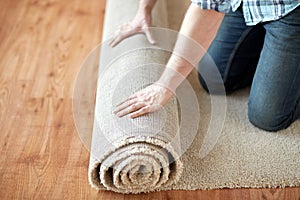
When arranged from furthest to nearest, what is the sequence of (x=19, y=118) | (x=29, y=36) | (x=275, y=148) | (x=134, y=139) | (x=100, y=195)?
(x=29, y=36)
(x=19, y=118)
(x=275, y=148)
(x=100, y=195)
(x=134, y=139)

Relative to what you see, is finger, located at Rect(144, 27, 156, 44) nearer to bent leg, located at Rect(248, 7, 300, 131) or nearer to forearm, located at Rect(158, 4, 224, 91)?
forearm, located at Rect(158, 4, 224, 91)

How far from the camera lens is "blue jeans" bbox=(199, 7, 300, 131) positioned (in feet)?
4.48

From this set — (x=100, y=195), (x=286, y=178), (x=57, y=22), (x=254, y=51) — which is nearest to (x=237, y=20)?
(x=254, y=51)

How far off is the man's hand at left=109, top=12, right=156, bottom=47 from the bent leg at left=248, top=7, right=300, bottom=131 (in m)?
0.42

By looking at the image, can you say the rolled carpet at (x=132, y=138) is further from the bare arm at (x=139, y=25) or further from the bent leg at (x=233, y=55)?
the bent leg at (x=233, y=55)

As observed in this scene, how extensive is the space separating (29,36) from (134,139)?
3.36 feet

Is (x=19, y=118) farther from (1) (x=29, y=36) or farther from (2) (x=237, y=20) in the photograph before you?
(2) (x=237, y=20)

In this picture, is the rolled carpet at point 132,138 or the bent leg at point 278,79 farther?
the bent leg at point 278,79

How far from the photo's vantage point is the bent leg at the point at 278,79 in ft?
4.42

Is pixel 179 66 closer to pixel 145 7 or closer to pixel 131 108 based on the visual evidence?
pixel 131 108

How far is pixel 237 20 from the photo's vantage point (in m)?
1.55

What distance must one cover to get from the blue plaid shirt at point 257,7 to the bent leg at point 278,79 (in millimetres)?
25

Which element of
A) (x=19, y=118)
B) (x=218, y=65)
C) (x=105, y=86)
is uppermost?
(x=105, y=86)

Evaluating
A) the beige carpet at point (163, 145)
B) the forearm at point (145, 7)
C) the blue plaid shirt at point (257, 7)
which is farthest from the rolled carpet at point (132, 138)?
the blue plaid shirt at point (257, 7)
